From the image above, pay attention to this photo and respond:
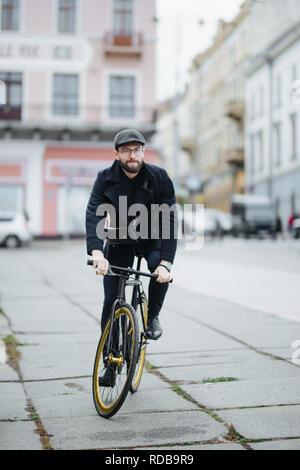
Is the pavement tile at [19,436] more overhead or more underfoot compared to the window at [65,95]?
more underfoot

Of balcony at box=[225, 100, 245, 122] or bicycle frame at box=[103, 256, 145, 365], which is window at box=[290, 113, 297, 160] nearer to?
balcony at box=[225, 100, 245, 122]

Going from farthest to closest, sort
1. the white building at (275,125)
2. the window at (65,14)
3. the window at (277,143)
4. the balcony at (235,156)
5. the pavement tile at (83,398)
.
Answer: the balcony at (235,156) → the window at (277,143) → the white building at (275,125) → the window at (65,14) → the pavement tile at (83,398)

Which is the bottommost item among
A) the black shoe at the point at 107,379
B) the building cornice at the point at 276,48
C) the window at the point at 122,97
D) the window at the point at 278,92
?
the black shoe at the point at 107,379

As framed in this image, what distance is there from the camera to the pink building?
35875 mm

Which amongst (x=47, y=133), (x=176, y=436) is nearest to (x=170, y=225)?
(x=176, y=436)

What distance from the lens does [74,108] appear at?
36.4 metres

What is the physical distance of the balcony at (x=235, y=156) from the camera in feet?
190

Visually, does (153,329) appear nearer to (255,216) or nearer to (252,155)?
(255,216)

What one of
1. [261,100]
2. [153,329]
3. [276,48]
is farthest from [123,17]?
[153,329]

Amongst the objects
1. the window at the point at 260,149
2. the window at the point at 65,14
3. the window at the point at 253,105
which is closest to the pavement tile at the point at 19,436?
the window at the point at 65,14

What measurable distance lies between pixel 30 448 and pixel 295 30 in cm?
3887

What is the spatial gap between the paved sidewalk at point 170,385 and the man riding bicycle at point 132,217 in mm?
591

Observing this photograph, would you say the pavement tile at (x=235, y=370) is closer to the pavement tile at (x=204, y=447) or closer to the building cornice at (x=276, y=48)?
the pavement tile at (x=204, y=447)
